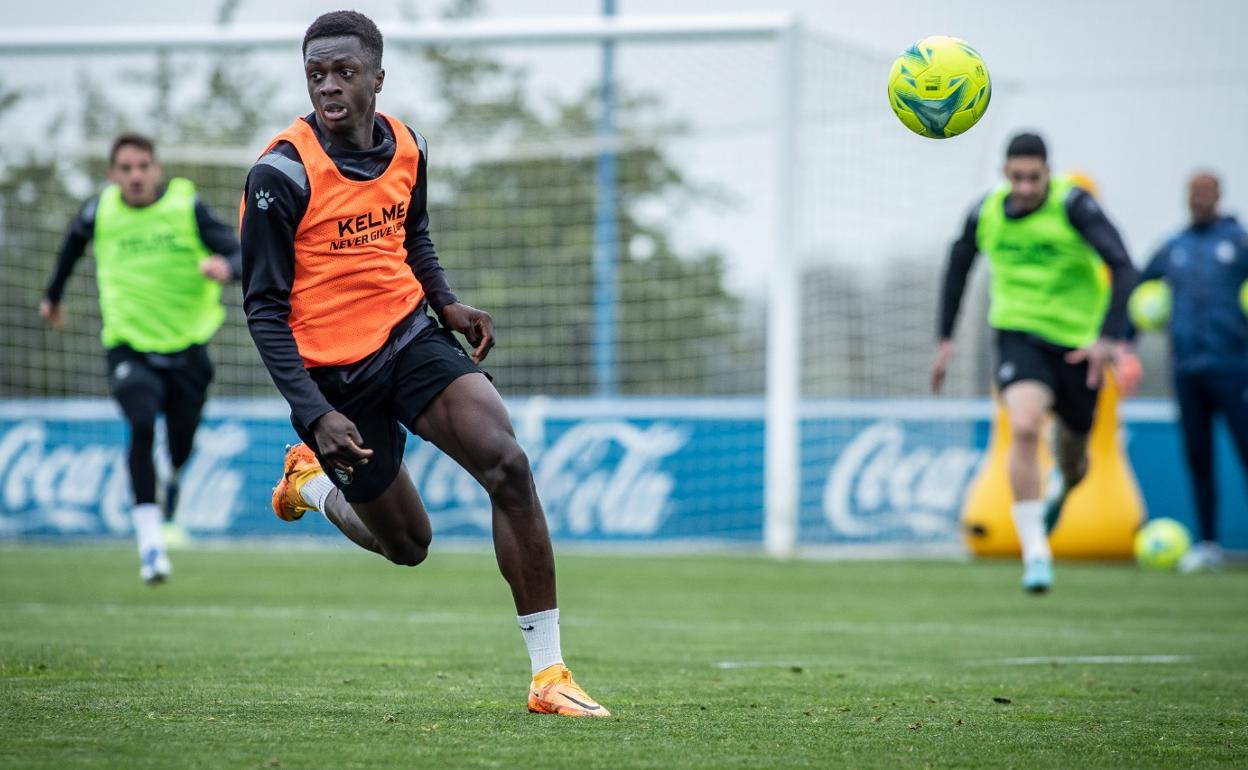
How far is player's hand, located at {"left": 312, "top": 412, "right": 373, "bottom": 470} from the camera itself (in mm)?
5023

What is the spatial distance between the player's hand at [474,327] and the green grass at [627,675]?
112 cm

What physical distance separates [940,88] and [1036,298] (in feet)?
12.4

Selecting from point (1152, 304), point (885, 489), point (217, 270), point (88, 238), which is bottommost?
point (885, 489)

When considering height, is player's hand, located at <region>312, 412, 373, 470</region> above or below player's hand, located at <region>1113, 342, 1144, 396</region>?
above

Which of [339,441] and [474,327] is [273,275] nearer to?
[339,441]

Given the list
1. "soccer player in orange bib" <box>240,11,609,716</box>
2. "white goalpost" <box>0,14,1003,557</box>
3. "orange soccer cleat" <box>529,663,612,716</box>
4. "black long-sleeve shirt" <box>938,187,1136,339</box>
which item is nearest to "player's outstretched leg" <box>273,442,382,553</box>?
"soccer player in orange bib" <box>240,11,609,716</box>

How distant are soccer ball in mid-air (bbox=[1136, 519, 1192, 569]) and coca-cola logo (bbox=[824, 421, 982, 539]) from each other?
2.33 m

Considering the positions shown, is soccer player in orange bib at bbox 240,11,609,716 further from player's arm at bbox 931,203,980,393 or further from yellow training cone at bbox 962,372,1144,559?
yellow training cone at bbox 962,372,1144,559

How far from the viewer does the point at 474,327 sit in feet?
18.7

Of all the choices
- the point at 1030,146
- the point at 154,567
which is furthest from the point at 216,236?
the point at 1030,146

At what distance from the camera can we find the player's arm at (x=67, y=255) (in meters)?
11.0

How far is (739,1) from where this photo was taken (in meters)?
21.8

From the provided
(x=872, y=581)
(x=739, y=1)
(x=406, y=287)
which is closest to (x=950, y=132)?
(x=406, y=287)

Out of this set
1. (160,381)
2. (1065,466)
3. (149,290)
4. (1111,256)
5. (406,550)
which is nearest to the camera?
(406,550)
